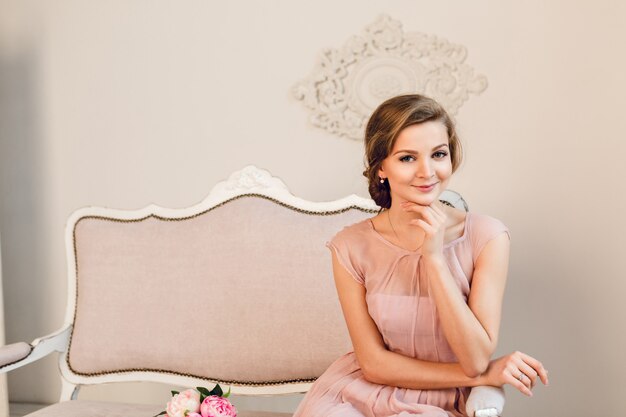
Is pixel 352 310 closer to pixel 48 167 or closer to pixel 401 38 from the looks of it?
pixel 401 38

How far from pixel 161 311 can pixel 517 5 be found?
6.46 ft

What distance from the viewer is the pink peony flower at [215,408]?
1.81 meters

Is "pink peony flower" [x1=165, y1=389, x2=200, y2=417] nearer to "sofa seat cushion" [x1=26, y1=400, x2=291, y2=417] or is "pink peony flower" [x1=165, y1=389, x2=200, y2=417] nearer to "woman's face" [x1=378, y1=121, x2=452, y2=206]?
"sofa seat cushion" [x1=26, y1=400, x2=291, y2=417]

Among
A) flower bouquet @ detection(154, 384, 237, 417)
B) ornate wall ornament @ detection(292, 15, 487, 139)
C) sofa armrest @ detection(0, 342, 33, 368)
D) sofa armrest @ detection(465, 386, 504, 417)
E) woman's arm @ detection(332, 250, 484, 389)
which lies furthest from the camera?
ornate wall ornament @ detection(292, 15, 487, 139)

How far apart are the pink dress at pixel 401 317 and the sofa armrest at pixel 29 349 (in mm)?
1165

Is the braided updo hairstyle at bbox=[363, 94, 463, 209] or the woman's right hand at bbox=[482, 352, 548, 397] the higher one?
the braided updo hairstyle at bbox=[363, 94, 463, 209]

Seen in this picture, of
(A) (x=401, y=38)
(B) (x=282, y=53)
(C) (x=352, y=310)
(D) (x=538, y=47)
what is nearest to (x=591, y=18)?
(D) (x=538, y=47)

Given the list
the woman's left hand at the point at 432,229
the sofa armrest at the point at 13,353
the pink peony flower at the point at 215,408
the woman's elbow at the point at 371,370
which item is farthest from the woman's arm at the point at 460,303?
the sofa armrest at the point at 13,353

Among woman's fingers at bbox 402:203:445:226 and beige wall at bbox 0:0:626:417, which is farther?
beige wall at bbox 0:0:626:417

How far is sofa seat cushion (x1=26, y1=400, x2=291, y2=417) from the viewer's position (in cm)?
257

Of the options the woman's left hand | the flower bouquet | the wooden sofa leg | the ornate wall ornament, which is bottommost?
the wooden sofa leg

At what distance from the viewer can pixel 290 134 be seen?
329 centimetres

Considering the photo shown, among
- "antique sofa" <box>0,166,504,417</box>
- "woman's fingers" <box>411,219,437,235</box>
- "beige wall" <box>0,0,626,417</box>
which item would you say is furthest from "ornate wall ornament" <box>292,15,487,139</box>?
"woman's fingers" <box>411,219,437,235</box>

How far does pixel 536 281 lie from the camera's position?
120 inches
